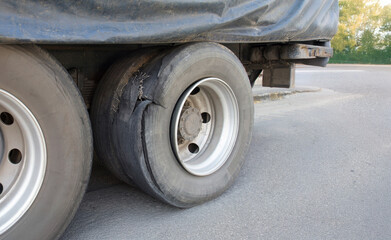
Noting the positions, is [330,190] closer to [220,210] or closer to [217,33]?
[220,210]

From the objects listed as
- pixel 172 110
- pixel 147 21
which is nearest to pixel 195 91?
pixel 172 110

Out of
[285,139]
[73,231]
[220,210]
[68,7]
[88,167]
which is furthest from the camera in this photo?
[285,139]

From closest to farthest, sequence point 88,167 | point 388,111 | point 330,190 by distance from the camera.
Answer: point 88,167 → point 330,190 → point 388,111

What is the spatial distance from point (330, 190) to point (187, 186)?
1.49 meters

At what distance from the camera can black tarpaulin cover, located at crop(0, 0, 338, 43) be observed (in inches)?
73.0

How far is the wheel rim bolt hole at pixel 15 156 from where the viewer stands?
220cm

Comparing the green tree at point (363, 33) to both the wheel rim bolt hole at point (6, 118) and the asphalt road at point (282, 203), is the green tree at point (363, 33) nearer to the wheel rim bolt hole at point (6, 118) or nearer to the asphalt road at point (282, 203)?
the asphalt road at point (282, 203)

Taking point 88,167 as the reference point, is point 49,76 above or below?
above

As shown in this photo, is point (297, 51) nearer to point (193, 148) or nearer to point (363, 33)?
point (193, 148)

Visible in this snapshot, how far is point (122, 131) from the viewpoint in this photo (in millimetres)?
2645

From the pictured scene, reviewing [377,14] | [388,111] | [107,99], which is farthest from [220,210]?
[377,14]

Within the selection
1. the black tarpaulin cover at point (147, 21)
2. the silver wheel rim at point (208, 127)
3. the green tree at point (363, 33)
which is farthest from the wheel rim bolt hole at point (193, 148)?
the green tree at point (363, 33)

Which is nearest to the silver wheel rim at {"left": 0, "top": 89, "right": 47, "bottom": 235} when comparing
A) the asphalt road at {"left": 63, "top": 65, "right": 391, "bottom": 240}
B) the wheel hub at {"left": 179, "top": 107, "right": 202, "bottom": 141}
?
the asphalt road at {"left": 63, "top": 65, "right": 391, "bottom": 240}

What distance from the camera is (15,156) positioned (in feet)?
7.27
